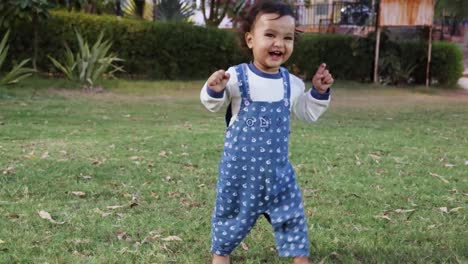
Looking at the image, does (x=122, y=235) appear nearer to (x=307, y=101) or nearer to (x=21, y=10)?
(x=307, y=101)

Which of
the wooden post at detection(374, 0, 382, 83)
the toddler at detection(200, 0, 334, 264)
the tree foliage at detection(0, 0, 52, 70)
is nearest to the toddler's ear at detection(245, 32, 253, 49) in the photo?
the toddler at detection(200, 0, 334, 264)

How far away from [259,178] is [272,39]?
61 cm

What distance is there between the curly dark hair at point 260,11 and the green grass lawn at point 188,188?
1142 millimetres

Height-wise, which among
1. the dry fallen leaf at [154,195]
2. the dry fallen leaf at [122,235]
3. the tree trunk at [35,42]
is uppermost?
the tree trunk at [35,42]

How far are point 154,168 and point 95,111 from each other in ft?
14.8

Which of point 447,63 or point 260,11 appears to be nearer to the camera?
point 260,11

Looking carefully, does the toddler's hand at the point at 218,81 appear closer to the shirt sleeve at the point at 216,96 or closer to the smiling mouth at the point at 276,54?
the shirt sleeve at the point at 216,96

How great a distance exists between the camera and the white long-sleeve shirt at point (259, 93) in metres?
2.59

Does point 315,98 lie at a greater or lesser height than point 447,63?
greater

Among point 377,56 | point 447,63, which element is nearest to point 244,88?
point 377,56

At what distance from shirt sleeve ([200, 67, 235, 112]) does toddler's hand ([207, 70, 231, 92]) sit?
0.08 feet

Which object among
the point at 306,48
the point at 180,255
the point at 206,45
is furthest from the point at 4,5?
the point at 180,255

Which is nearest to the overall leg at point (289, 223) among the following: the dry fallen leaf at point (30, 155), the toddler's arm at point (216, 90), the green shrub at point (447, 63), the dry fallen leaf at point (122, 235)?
the toddler's arm at point (216, 90)

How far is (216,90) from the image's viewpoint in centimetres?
253
